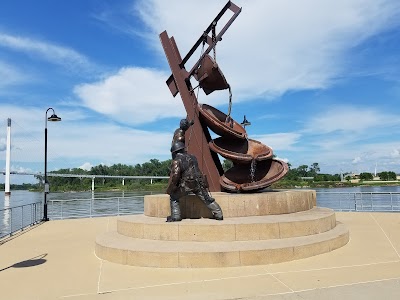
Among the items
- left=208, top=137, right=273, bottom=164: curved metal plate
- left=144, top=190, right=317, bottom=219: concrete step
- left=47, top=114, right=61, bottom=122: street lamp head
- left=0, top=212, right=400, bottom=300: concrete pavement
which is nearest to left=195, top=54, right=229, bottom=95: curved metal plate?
left=208, top=137, right=273, bottom=164: curved metal plate

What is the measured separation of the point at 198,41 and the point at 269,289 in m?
7.72

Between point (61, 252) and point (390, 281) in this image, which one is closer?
point (390, 281)

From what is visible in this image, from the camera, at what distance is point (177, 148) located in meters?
8.48

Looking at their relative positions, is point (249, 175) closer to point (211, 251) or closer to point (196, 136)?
point (196, 136)

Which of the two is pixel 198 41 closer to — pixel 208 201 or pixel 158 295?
pixel 208 201

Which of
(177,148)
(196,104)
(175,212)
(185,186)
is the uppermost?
(196,104)

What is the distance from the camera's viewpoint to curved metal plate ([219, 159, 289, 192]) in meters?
9.52

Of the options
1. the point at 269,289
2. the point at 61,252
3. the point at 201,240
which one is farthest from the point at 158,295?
the point at 61,252

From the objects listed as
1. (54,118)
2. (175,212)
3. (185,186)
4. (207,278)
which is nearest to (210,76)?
(185,186)

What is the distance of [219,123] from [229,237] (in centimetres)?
365

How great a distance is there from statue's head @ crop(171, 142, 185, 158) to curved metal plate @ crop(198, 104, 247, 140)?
1721 millimetres

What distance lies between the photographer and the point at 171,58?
1112 cm

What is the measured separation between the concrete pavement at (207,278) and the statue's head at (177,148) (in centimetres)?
286

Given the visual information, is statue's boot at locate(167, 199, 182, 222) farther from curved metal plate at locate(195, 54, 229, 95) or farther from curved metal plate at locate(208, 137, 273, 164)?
curved metal plate at locate(195, 54, 229, 95)
